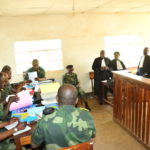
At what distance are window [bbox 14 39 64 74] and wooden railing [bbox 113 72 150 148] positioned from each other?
2.26 m

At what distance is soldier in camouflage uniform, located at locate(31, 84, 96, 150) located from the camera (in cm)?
122

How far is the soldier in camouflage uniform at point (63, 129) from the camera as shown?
4.00 ft

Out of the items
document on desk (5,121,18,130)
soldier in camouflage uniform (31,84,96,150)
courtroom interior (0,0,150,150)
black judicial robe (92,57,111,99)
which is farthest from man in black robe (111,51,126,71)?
soldier in camouflage uniform (31,84,96,150)

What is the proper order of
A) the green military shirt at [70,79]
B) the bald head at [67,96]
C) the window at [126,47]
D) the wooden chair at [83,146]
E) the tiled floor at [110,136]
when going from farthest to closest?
1. the window at [126,47]
2. the green military shirt at [70,79]
3. the tiled floor at [110,136]
4. the bald head at [67,96]
5. the wooden chair at [83,146]

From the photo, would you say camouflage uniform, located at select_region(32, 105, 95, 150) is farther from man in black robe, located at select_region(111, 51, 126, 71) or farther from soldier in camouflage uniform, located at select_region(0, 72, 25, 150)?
man in black robe, located at select_region(111, 51, 126, 71)

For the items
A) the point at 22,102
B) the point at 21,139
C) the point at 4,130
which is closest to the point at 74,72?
the point at 22,102

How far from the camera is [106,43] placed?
5375mm

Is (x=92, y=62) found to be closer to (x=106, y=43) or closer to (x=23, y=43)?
(x=106, y=43)

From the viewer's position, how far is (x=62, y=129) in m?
1.22

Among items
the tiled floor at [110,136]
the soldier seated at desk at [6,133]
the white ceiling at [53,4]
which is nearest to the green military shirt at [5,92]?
the soldier seated at desk at [6,133]

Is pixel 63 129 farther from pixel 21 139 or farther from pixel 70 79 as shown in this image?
pixel 70 79

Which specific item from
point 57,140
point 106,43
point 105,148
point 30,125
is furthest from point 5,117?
point 106,43

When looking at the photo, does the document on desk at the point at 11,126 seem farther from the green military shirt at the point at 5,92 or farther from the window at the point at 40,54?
the window at the point at 40,54

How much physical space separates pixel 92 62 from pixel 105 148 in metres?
2.99
